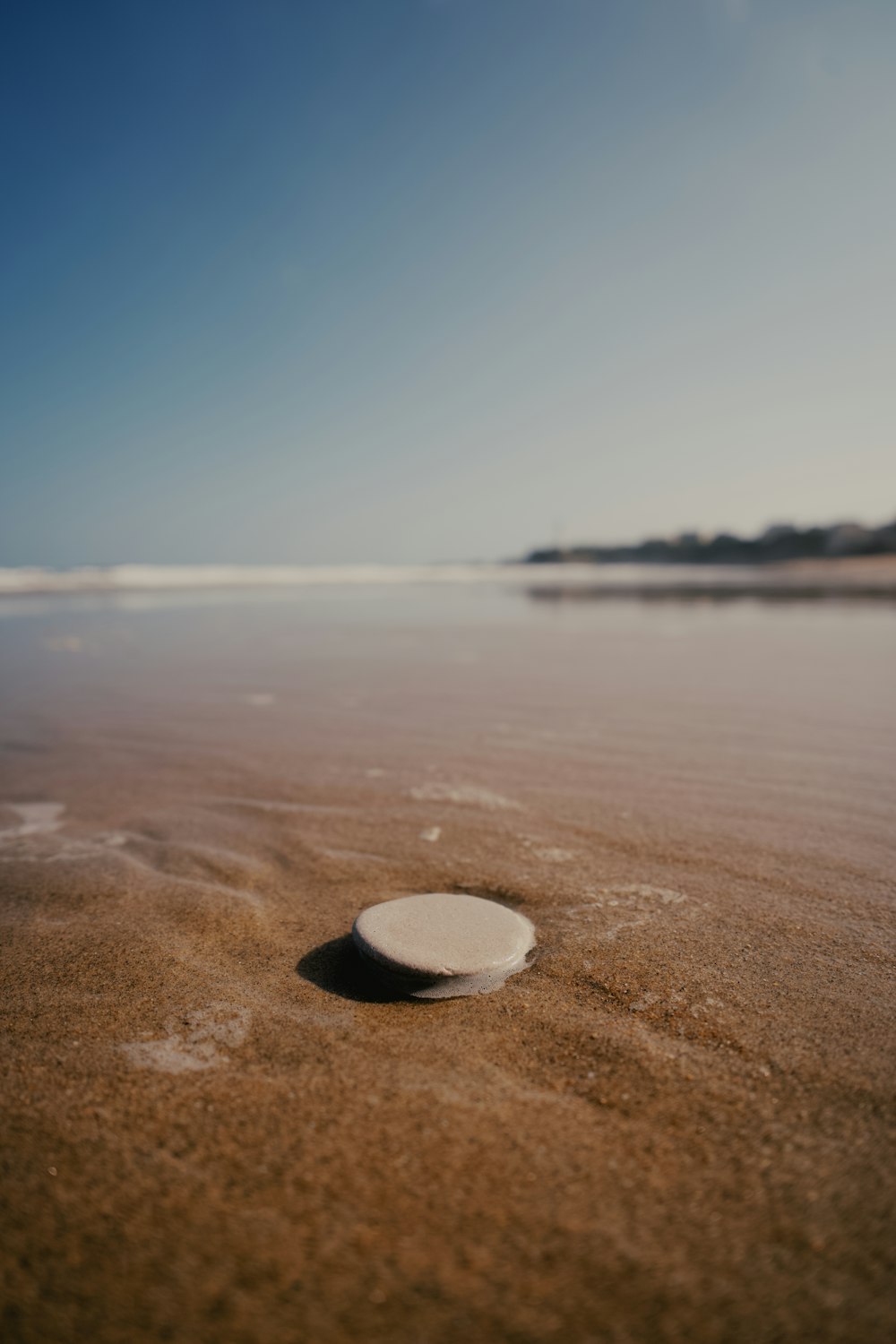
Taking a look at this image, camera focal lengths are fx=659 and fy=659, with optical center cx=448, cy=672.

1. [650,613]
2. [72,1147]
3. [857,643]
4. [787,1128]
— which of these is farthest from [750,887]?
[650,613]

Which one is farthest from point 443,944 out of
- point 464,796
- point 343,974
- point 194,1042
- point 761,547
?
point 761,547

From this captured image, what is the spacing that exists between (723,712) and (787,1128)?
3.88 m

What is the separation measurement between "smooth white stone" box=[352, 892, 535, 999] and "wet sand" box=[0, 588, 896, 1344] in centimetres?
8

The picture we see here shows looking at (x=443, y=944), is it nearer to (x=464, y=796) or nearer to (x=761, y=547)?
(x=464, y=796)

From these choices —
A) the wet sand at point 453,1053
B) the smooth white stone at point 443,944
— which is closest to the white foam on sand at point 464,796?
the wet sand at point 453,1053

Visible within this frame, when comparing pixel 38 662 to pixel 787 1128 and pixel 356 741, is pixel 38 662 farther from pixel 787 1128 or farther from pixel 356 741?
pixel 787 1128

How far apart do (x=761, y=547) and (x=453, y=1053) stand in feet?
193

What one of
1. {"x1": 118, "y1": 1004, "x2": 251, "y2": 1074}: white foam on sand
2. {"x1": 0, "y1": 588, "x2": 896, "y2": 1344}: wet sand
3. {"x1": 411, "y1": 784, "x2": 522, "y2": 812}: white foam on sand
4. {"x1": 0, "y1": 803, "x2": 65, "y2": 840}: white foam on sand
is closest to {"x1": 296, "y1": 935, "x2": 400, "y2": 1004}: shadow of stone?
{"x1": 0, "y1": 588, "x2": 896, "y2": 1344}: wet sand

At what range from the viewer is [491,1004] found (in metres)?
1.74

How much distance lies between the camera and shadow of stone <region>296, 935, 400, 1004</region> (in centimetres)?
182

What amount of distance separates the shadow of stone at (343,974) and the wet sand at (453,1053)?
1cm

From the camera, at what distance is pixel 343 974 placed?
1.92 metres

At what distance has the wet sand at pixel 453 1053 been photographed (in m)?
1.03

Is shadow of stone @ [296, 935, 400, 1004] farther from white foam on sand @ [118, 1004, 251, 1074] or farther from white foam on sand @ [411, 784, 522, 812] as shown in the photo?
white foam on sand @ [411, 784, 522, 812]
